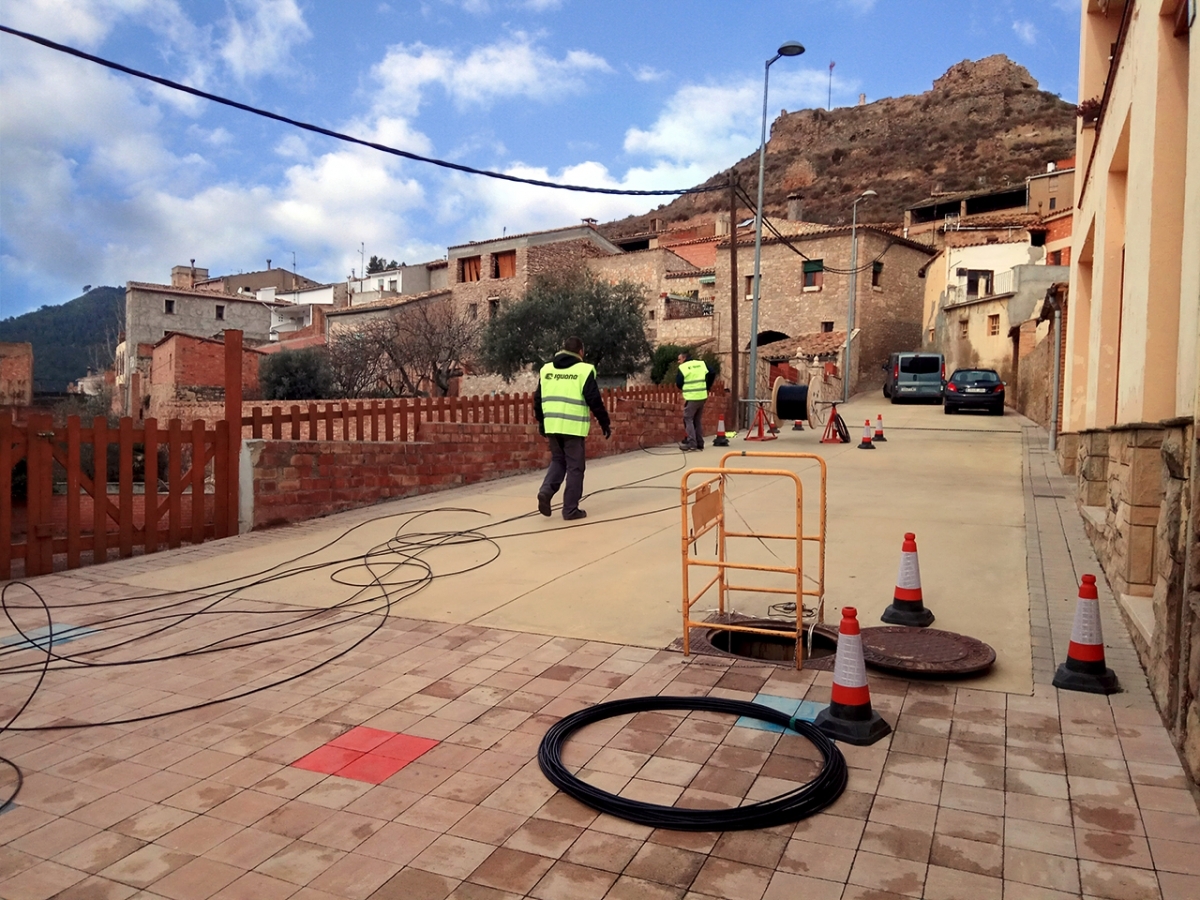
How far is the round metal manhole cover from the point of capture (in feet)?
14.5

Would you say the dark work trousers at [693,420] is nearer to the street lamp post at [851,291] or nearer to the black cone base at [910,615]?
the black cone base at [910,615]

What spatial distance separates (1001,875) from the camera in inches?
105

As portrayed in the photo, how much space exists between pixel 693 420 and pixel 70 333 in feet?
245

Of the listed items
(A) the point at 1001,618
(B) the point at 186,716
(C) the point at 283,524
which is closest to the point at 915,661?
(A) the point at 1001,618

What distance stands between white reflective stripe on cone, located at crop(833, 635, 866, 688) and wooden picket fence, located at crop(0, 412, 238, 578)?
6.79 m

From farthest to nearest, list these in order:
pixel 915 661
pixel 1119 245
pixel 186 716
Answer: pixel 1119 245 → pixel 915 661 → pixel 186 716

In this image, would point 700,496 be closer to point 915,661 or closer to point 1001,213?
point 915,661

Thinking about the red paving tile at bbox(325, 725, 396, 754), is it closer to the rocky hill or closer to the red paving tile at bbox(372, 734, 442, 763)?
the red paving tile at bbox(372, 734, 442, 763)

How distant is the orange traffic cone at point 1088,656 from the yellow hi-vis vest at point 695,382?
36.0 feet

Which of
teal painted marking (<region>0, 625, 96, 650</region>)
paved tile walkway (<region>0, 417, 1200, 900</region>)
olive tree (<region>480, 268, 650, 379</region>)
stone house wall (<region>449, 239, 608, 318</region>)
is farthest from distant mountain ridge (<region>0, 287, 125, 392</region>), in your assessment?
paved tile walkway (<region>0, 417, 1200, 900</region>)

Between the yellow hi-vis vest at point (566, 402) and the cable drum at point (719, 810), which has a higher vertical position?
the yellow hi-vis vest at point (566, 402)

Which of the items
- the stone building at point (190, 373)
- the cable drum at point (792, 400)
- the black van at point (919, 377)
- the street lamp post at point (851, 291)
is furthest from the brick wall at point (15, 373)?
the black van at point (919, 377)

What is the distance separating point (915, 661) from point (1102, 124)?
24.3 ft

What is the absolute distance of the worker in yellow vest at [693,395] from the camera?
Result: 15109 millimetres
